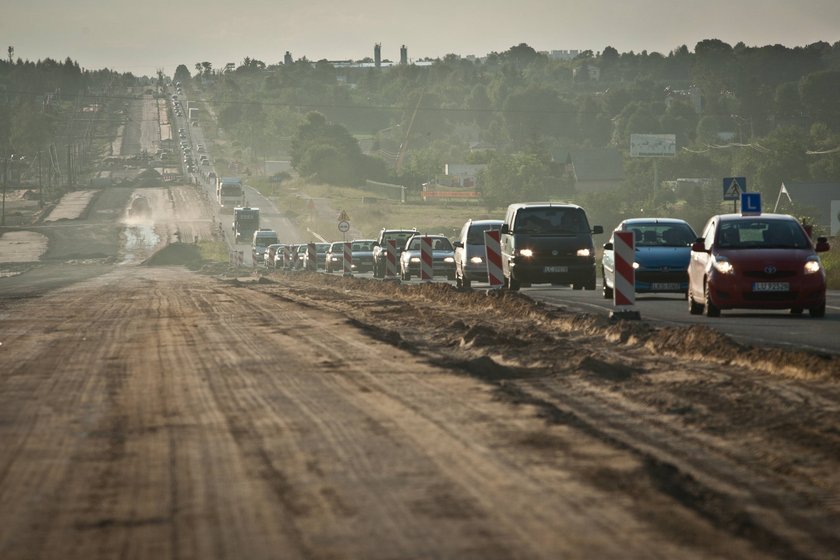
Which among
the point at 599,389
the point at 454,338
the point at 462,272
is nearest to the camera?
the point at 599,389

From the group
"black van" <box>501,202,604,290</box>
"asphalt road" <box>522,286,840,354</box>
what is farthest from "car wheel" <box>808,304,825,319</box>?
"black van" <box>501,202,604,290</box>

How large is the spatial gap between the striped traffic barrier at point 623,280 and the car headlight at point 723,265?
6.46 ft

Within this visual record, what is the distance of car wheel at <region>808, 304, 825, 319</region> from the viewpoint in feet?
75.1

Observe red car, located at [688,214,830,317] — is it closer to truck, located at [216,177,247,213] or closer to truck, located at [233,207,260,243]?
truck, located at [233,207,260,243]

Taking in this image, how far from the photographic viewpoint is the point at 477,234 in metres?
38.1

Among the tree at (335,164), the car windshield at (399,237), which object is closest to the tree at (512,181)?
the tree at (335,164)

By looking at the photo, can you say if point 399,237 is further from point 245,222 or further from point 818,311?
point 245,222

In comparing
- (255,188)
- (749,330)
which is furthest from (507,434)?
(255,188)

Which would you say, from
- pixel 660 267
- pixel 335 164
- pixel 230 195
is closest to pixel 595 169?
pixel 335 164

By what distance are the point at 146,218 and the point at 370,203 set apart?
84.2 feet

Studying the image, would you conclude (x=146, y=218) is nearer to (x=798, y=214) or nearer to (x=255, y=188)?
(x=255, y=188)

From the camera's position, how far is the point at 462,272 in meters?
37.2

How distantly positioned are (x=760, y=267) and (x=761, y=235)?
1.26m

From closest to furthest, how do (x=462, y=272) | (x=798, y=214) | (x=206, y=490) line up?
(x=206, y=490)
(x=462, y=272)
(x=798, y=214)
